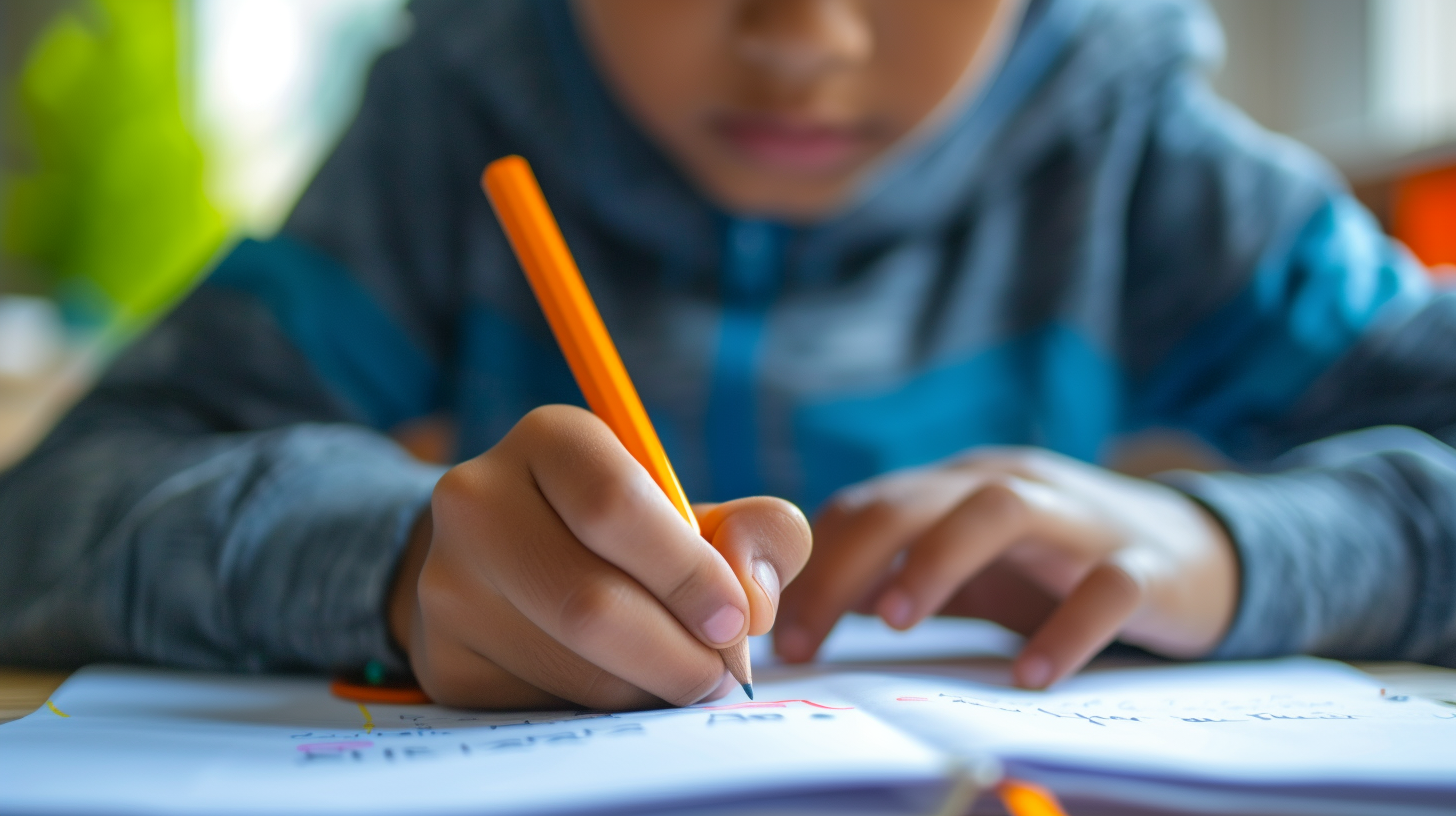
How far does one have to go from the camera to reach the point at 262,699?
0.28 meters

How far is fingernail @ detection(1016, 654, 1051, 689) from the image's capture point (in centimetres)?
29

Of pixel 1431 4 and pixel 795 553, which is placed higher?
pixel 1431 4

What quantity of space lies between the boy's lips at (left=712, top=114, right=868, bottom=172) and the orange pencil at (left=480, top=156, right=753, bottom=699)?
145mm

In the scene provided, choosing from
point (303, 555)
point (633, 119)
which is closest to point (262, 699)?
point (303, 555)

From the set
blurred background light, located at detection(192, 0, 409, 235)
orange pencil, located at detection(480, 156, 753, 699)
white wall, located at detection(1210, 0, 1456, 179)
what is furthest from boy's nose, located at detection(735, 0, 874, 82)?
blurred background light, located at detection(192, 0, 409, 235)

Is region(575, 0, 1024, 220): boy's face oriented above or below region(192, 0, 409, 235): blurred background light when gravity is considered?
below

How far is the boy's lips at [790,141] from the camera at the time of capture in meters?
0.42

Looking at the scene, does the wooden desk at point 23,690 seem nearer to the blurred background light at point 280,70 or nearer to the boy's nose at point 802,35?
the boy's nose at point 802,35

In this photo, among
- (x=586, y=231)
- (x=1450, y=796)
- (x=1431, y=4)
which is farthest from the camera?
(x=1431, y=4)

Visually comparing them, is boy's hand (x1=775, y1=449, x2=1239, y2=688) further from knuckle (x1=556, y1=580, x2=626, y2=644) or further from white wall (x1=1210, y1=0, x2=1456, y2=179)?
white wall (x1=1210, y1=0, x2=1456, y2=179)

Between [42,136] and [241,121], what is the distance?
515mm

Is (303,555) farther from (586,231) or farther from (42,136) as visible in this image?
(42,136)

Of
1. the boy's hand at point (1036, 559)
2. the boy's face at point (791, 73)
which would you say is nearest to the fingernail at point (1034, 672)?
the boy's hand at point (1036, 559)

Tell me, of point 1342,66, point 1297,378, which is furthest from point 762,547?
point 1342,66
